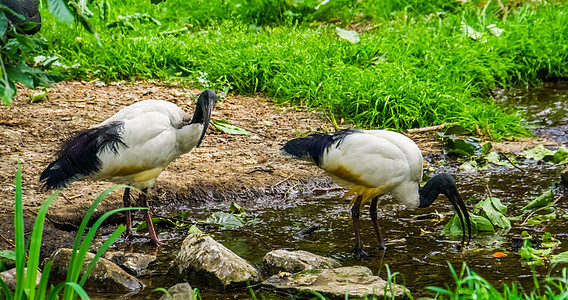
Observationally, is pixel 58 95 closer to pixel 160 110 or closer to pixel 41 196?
pixel 41 196

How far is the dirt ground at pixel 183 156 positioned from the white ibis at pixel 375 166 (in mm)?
947

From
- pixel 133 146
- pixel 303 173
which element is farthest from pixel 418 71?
pixel 133 146

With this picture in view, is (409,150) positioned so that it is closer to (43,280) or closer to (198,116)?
(198,116)

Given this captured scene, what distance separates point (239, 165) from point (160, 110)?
1304 millimetres

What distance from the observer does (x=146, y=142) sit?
4961 millimetres

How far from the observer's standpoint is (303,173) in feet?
20.3

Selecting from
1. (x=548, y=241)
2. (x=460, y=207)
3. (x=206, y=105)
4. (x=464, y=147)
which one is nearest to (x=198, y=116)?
(x=206, y=105)

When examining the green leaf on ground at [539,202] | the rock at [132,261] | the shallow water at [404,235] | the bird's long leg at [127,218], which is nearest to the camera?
the shallow water at [404,235]

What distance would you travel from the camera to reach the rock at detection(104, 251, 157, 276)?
177 inches

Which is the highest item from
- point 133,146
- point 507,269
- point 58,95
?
point 133,146

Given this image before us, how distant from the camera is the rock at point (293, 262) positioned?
4.31 metres

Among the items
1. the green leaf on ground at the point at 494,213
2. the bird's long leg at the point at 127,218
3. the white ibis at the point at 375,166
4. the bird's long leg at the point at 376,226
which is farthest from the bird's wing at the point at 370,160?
the bird's long leg at the point at 127,218

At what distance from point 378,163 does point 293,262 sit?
0.89 m

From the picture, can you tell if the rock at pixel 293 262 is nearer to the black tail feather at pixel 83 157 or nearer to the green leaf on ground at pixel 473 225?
the green leaf on ground at pixel 473 225
